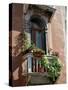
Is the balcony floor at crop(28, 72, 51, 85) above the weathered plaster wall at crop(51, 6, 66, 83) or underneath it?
underneath

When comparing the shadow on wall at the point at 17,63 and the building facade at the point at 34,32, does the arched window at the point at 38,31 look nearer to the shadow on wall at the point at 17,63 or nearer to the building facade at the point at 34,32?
the building facade at the point at 34,32

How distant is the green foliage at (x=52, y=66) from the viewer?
200 cm

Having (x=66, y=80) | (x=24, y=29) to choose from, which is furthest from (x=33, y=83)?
(x=24, y=29)

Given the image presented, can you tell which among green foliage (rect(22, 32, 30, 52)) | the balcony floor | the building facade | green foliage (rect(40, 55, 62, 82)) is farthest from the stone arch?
the balcony floor

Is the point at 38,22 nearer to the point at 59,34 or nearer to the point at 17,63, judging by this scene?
the point at 59,34

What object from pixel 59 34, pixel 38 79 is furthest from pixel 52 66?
pixel 59 34

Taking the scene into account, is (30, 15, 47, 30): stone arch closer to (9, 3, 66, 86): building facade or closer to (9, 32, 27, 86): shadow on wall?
(9, 3, 66, 86): building facade

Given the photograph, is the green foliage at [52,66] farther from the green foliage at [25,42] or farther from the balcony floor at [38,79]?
the green foliage at [25,42]

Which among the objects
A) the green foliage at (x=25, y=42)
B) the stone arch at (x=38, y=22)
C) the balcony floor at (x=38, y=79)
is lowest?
the balcony floor at (x=38, y=79)

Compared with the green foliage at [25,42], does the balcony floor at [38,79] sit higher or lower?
lower

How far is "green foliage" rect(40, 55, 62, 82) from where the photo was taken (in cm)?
200

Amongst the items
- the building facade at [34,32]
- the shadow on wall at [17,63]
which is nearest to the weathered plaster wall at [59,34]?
the building facade at [34,32]

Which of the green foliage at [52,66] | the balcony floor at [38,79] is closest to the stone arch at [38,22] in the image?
the green foliage at [52,66]

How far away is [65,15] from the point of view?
6.79 feet
